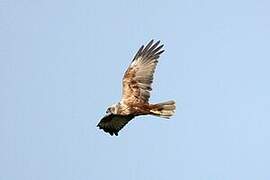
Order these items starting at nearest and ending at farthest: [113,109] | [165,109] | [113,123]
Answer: [165,109]
[113,109]
[113,123]

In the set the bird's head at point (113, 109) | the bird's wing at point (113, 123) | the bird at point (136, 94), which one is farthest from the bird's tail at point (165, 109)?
the bird's wing at point (113, 123)

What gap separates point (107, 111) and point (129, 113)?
1.96 feet

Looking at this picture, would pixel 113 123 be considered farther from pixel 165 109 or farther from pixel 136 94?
pixel 165 109

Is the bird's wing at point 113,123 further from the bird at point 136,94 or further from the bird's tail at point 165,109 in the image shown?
the bird's tail at point 165,109

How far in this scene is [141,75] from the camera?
62.8 feet

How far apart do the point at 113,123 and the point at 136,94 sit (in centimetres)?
110

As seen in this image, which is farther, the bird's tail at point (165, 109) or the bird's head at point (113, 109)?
the bird's head at point (113, 109)

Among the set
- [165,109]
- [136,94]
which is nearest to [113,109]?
[136,94]

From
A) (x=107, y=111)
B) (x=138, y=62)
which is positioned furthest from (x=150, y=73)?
(x=107, y=111)

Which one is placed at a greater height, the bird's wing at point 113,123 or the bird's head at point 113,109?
the bird's head at point 113,109

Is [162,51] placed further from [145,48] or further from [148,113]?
[148,113]

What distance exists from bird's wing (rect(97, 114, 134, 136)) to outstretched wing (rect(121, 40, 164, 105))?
1.95 ft

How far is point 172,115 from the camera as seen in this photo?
17.5 m

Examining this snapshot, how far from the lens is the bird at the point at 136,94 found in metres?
18.5
